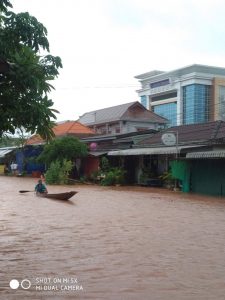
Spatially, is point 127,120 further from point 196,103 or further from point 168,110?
point 168,110

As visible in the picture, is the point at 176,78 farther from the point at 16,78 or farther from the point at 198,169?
the point at 16,78

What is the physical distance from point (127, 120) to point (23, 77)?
3773 centimetres

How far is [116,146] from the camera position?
34188 millimetres

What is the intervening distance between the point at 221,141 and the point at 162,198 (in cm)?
439

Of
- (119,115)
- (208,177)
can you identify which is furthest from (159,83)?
(208,177)

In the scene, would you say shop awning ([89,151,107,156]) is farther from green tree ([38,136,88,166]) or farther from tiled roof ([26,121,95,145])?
tiled roof ([26,121,95,145])

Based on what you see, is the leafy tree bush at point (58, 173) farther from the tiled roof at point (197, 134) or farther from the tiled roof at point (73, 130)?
the tiled roof at point (73, 130)

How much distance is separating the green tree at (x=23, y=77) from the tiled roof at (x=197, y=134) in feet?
60.4

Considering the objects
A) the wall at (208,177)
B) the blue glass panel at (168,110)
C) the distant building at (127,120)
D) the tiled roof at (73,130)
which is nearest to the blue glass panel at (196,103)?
the blue glass panel at (168,110)

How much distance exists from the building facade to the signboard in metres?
26.2

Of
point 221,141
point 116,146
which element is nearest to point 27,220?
point 221,141

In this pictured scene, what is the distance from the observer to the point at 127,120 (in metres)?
43.8

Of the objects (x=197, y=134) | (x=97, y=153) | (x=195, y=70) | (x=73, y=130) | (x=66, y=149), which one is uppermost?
(x=195, y=70)

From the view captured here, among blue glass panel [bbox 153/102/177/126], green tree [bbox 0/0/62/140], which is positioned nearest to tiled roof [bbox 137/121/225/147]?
green tree [bbox 0/0/62/140]
